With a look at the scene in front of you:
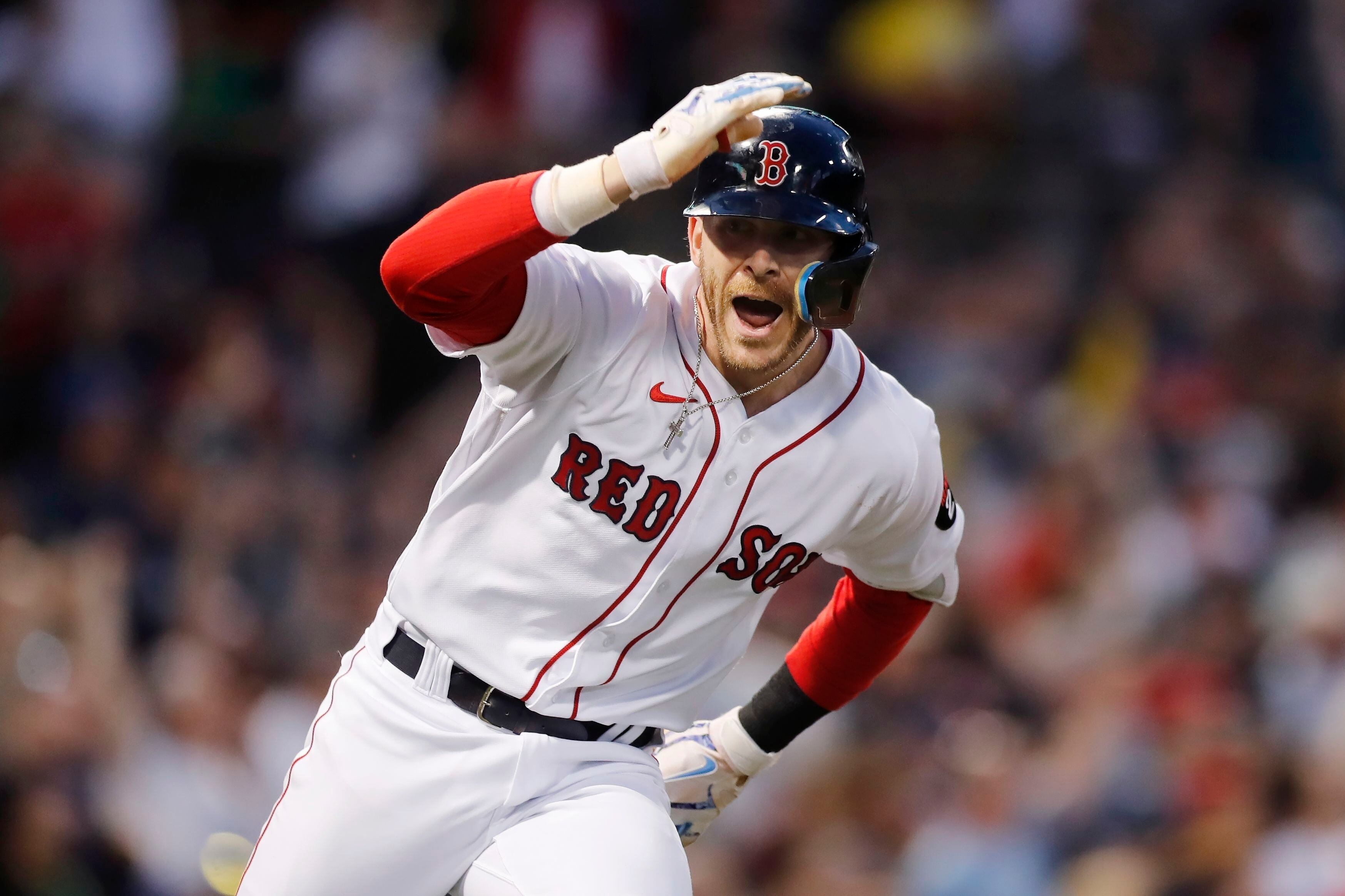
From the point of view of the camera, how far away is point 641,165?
7.72ft

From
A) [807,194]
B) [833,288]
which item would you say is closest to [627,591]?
[833,288]

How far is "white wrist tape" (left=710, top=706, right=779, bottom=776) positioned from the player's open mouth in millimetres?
835

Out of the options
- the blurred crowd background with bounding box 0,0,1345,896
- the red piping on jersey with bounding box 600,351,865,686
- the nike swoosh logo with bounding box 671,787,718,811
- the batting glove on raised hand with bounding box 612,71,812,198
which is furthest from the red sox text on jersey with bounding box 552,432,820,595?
the blurred crowd background with bounding box 0,0,1345,896

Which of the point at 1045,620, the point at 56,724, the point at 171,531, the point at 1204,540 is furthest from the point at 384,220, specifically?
the point at 1204,540

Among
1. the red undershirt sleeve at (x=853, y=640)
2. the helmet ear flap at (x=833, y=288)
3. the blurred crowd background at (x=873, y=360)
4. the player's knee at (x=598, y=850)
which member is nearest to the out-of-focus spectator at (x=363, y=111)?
the blurred crowd background at (x=873, y=360)

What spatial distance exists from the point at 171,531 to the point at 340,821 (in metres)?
3.25

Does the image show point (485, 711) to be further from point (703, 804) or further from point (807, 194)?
point (807, 194)

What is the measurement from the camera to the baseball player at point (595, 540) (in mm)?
2629

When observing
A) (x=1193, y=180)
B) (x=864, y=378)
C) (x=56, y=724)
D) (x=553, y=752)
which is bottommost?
(x=56, y=724)

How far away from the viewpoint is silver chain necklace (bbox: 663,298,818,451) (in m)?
2.70

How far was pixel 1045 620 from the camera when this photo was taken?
627cm

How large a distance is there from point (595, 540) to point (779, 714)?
2.32 feet

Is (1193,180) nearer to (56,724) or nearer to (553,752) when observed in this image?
(56,724)


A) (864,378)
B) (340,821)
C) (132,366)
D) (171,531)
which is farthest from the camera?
(132,366)
